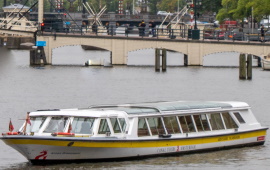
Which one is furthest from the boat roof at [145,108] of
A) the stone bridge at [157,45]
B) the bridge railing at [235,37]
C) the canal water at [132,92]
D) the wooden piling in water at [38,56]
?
the wooden piling in water at [38,56]

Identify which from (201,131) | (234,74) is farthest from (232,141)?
(234,74)

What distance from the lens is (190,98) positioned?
75875mm

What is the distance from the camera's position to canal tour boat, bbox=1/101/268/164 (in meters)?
41.1

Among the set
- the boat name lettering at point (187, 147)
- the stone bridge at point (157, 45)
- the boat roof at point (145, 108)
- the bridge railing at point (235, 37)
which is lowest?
the boat name lettering at point (187, 147)

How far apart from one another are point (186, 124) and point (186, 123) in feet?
0.14

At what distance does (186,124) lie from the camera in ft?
148

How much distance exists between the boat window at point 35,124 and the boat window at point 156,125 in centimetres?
451

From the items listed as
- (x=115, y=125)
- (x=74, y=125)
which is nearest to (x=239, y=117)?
(x=115, y=125)

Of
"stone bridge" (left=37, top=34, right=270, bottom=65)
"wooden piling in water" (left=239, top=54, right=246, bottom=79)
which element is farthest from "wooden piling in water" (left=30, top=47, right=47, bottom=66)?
"wooden piling in water" (left=239, top=54, right=246, bottom=79)

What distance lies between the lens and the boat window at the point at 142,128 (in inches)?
1695

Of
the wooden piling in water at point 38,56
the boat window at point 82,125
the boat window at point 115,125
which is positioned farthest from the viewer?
the wooden piling in water at point 38,56

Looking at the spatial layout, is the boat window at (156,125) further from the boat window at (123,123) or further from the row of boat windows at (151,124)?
the boat window at (123,123)

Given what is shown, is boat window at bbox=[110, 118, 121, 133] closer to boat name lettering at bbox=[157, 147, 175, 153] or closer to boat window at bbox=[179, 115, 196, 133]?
boat name lettering at bbox=[157, 147, 175, 153]

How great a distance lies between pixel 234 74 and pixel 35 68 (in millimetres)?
20922
